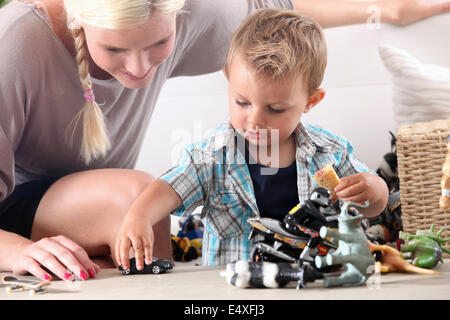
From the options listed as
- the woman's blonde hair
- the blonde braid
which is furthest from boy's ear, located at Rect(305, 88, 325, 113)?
the blonde braid

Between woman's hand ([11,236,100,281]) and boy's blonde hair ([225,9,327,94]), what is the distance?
1.29ft

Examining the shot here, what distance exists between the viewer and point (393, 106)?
48.9 inches

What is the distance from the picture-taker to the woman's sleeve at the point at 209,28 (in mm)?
1184

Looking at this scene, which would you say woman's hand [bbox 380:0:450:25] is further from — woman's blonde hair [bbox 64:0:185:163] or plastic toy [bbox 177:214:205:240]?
plastic toy [bbox 177:214:205:240]

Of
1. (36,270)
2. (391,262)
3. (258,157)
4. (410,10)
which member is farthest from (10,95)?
(410,10)

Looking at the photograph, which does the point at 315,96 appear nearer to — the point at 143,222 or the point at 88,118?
the point at 143,222

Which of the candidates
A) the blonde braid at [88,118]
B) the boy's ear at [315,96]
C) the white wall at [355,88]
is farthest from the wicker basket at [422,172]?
the blonde braid at [88,118]

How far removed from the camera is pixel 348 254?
69 cm

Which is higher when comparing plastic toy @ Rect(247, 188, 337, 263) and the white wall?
the white wall

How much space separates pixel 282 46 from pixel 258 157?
21cm

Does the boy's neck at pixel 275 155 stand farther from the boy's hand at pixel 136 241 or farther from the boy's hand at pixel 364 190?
the boy's hand at pixel 136 241

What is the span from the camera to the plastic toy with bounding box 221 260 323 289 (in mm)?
698
